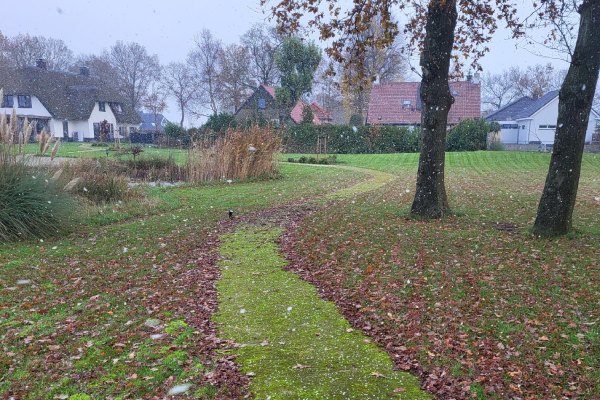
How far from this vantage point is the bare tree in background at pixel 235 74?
43031 millimetres

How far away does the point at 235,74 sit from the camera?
42.9 m

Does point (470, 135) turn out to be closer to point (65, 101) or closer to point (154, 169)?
point (154, 169)

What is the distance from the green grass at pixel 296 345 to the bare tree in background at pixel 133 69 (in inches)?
2315

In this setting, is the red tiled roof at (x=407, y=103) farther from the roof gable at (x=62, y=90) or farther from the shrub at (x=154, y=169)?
the roof gable at (x=62, y=90)

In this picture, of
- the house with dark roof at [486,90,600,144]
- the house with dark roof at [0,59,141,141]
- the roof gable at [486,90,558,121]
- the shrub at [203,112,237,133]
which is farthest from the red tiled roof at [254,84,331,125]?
the roof gable at [486,90,558,121]

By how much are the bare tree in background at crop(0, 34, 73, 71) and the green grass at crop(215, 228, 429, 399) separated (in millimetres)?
50199

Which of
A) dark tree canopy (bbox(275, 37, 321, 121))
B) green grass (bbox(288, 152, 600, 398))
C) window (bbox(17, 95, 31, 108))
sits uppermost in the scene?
dark tree canopy (bbox(275, 37, 321, 121))

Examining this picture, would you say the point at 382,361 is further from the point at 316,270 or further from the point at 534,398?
the point at 316,270

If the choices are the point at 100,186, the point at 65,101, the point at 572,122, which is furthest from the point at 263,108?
the point at 572,122

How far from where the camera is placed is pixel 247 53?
43.8 meters

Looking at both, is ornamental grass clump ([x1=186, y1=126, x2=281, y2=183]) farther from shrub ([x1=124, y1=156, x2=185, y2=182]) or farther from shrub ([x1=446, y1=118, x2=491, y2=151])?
shrub ([x1=446, y1=118, x2=491, y2=151])

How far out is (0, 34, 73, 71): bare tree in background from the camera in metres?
48.2

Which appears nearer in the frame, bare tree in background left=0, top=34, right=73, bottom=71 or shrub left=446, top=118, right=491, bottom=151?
shrub left=446, top=118, right=491, bottom=151

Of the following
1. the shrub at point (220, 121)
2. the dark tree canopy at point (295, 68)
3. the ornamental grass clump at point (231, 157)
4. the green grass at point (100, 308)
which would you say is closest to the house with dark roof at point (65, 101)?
the shrub at point (220, 121)
